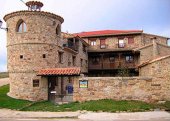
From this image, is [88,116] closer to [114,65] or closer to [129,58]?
[114,65]

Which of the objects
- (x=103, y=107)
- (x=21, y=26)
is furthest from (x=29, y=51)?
(x=103, y=107)

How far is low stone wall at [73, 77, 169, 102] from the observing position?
23.4 meters

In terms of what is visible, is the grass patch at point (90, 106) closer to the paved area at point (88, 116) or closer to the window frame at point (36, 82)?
the paved area at point (88, 116)

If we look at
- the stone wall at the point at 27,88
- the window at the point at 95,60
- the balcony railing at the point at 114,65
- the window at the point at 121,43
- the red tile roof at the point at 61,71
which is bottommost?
the stone wall at the point at 27,88

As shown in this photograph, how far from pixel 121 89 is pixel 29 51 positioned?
957 cm

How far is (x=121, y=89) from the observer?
23656 mm

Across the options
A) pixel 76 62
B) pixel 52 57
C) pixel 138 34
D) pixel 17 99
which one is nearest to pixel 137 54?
pixel 138 34

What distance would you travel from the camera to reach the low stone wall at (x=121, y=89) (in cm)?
2339

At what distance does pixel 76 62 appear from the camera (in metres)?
38.1

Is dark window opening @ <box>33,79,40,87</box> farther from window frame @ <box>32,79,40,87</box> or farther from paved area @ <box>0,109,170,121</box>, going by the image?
paved area @ <box>0,109,170,121</box>

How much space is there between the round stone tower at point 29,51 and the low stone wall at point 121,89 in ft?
14.6

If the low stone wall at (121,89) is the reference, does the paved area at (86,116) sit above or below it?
below

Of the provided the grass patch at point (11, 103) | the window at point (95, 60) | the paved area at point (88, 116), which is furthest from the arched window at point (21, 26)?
the window at point (95, 60)

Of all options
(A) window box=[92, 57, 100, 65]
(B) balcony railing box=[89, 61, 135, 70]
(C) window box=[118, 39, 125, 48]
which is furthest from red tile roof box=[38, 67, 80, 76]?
(C) window box=[118, 39, 125, 48]
